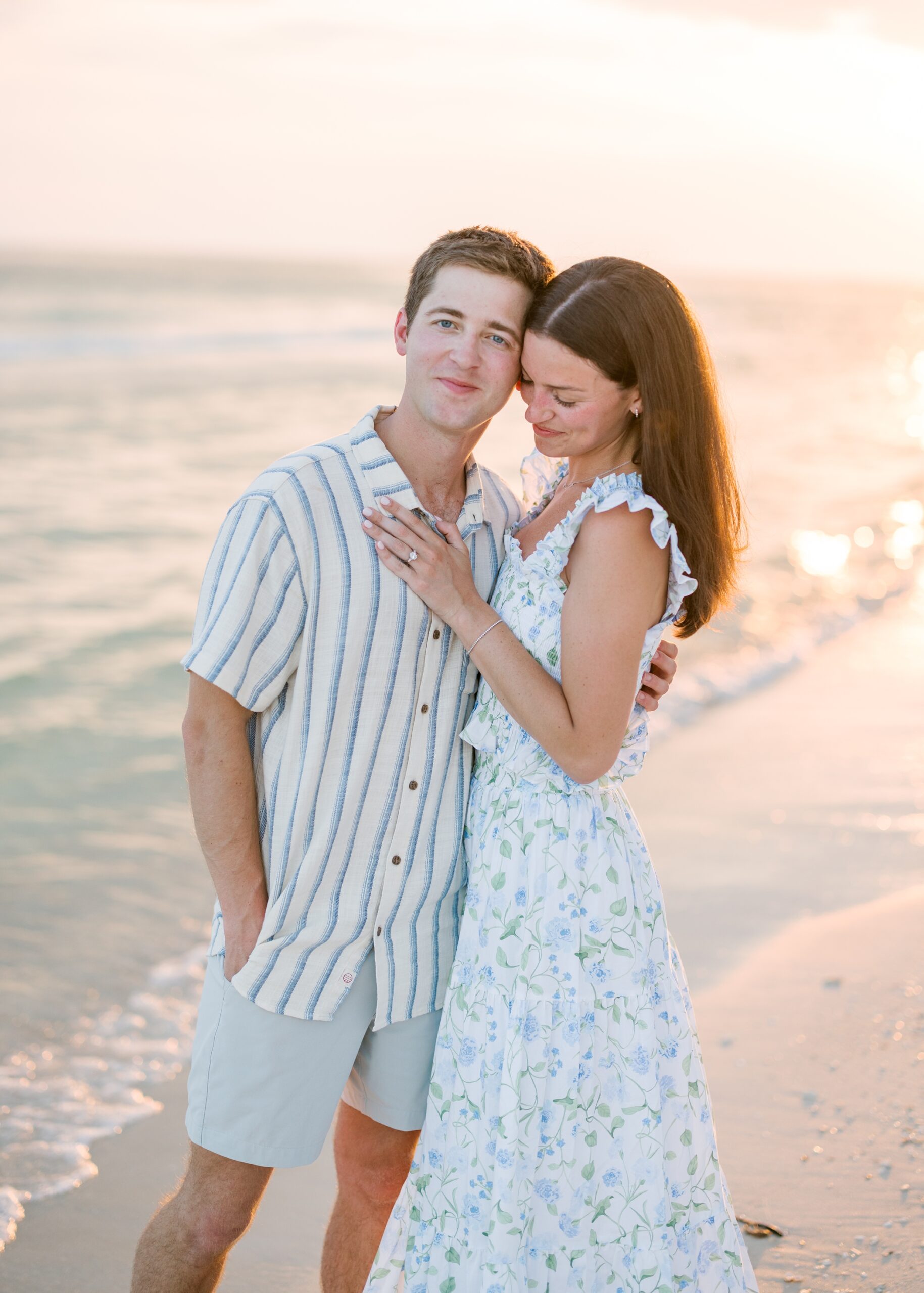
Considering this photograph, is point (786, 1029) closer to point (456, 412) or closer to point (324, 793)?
point (324, 793)

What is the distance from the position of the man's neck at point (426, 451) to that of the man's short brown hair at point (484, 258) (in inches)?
10.1

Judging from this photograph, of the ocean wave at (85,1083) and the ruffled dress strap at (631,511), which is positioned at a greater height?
the ruffled dress strap at (631,511)

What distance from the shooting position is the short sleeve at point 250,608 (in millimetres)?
2432

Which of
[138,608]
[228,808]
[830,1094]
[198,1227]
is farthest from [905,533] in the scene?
[198,1227]

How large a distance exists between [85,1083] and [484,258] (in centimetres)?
290

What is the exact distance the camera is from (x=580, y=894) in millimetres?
2555

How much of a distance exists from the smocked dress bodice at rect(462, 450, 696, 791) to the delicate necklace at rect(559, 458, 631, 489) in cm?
4

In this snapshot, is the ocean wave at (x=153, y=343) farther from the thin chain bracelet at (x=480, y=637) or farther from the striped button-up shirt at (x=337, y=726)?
the thin chain bracelet at (x=480, y=637)

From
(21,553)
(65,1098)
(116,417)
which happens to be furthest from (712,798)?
(116,417)

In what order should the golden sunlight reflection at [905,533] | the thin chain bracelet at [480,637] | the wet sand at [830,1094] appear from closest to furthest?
the thin chain bracelet at [480,637] → the wet sand at [830,1094] → the golden sunlight reflection at [905,533]

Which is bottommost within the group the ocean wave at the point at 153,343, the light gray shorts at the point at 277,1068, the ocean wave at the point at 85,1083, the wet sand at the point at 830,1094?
the ocean wave at the point at 85,1083

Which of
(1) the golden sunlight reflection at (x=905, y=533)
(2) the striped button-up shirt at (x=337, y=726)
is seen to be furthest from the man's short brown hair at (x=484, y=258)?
(1) the golden sunlight reflection at (x=905, y=533)

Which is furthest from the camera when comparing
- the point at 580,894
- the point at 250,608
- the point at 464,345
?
the point at 464,345

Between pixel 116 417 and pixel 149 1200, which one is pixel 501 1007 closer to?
pixel 149 1200
